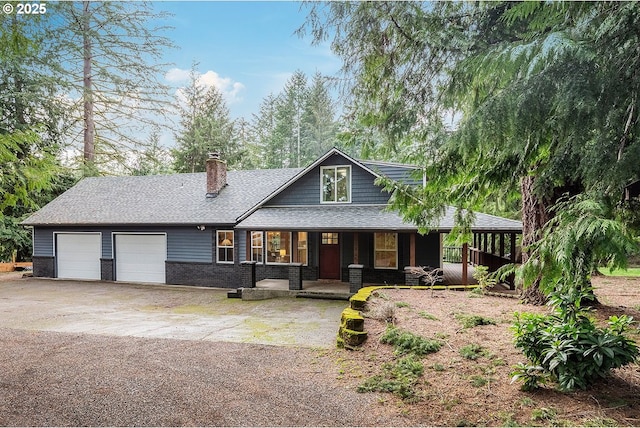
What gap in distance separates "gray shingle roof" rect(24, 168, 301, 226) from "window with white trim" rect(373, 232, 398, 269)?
5.32 m

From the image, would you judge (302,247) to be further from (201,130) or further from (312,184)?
(201,130)

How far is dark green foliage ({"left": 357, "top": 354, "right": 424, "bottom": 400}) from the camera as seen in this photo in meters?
4.52

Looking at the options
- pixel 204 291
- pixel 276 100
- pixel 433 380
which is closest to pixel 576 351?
pixel 433 380

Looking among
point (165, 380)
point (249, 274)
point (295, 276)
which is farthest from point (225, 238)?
point (165, 380)

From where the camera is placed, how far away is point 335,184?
1390 centimetres

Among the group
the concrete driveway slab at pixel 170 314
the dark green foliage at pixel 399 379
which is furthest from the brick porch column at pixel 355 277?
the dark green foliage at pixel 399 379

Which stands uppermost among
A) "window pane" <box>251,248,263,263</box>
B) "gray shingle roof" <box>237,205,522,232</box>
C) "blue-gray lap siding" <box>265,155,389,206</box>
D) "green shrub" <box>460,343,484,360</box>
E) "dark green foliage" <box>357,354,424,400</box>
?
"blue-gray lap siding" <box>265,155,389,206</box>

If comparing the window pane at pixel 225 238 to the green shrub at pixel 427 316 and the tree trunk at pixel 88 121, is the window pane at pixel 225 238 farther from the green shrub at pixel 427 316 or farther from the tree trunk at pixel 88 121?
the tree trunk at pixel 88 121

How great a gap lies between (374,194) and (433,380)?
9.12 meters

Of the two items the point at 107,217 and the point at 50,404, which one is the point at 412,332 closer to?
the point at 50,404

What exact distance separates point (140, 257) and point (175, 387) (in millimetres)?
12664

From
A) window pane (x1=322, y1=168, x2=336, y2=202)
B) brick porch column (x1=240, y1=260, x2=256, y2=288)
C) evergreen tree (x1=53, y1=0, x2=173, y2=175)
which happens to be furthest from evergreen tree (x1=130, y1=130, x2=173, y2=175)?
window pane (x1=322, y1=168, x2=336, y2=202)

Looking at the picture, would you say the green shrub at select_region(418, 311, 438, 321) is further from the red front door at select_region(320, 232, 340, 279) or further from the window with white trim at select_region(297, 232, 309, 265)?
the window with white trim at select_region(297, 232, 309, 265)

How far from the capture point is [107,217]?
16.2 metres
